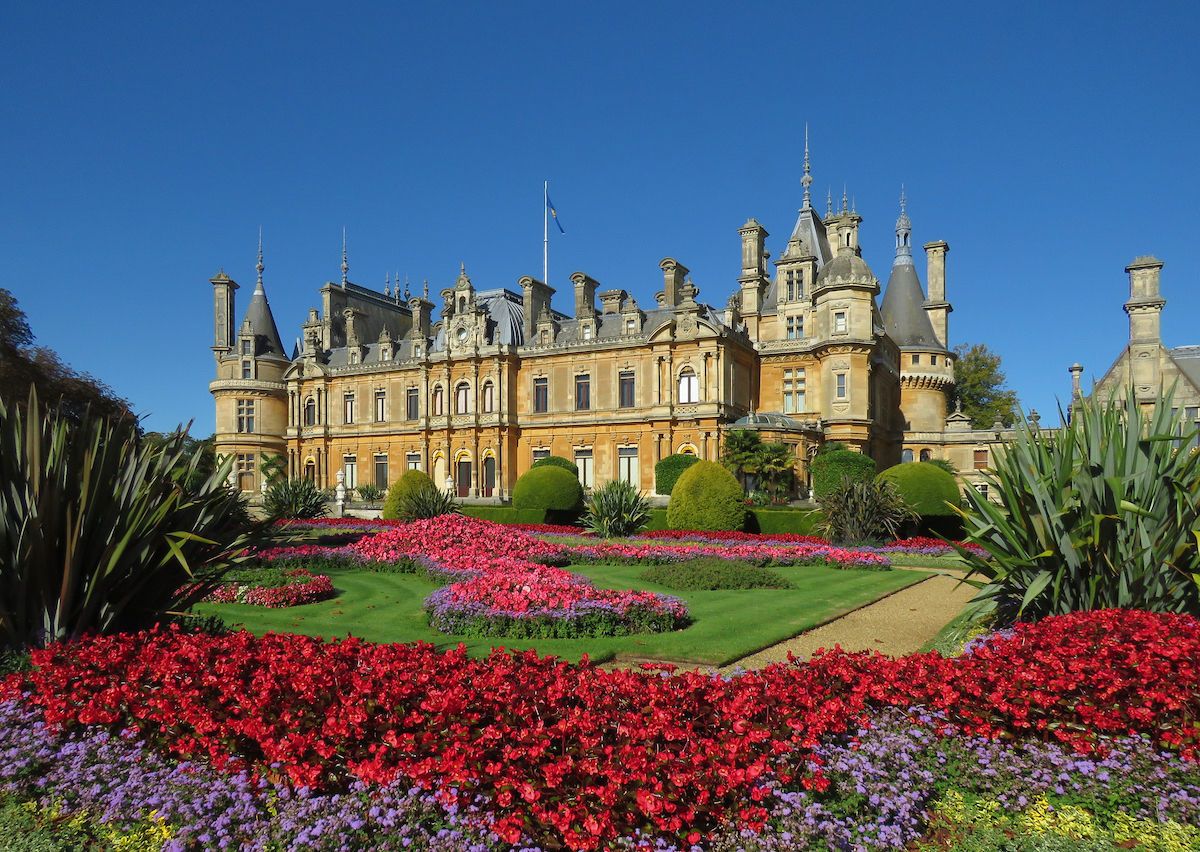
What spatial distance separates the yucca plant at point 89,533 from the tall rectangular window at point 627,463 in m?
29.6

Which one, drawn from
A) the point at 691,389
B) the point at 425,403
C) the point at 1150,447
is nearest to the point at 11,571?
the point at 1150,447

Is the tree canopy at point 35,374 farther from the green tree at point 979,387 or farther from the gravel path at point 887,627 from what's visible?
the green tree at point 979,387

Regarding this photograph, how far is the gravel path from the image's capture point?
9.30 meters

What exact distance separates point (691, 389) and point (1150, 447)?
2744 centimetres

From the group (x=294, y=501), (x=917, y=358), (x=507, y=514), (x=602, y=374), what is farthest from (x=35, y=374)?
(x=917, y=358)

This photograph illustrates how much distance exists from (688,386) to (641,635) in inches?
1032

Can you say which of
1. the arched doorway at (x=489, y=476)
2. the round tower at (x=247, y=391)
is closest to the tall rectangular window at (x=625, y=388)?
the arched doorway at (x=489, y=476)

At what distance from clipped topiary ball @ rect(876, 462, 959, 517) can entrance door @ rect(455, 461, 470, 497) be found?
22.8 meters

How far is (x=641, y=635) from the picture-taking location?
9930 mm

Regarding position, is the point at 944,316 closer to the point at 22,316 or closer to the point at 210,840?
the point at 22,316

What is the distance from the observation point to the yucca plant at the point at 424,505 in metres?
24.7

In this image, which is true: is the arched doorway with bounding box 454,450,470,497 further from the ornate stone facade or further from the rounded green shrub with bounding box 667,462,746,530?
the rounded green shrub with bounding box 667,462,746,530

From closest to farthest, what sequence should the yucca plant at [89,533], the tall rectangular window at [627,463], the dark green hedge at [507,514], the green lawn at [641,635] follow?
the yucca plant at [89,533], the green lawn at [641,635], the dark green hedge at [507,514], the tall rectangular window at [627,463]

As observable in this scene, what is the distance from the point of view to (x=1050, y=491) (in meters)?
8.41
